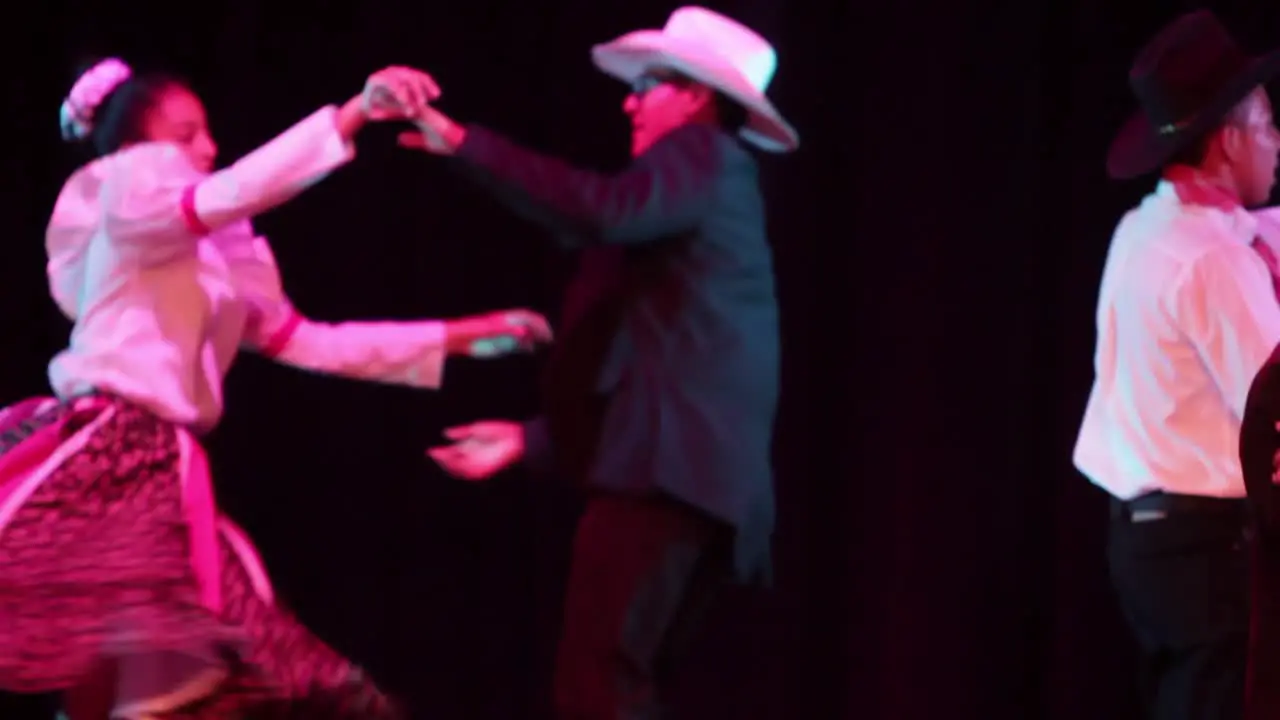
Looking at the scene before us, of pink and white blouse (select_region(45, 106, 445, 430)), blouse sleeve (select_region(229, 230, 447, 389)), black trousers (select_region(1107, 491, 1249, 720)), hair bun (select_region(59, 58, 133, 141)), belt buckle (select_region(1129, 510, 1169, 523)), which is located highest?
hair bun (select_region(59, 58, 133, 141))

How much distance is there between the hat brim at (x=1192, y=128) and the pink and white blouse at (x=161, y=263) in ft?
4.39

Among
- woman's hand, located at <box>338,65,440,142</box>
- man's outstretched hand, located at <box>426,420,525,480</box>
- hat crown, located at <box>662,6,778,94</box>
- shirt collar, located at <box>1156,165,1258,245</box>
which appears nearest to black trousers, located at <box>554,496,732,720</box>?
man's outstretched hand, located at <box>426,420,525,480</box>

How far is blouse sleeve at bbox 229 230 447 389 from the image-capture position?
10.3 ft

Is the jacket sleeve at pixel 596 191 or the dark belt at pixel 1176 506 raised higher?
the jacket sleeve at pixel 596 191

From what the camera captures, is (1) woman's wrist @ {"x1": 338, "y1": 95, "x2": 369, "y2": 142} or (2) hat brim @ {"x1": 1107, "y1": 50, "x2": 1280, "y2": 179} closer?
(1) woman's wrist @ {"x1": 338, "y1": 95, "x2": 369, "y2": 142}

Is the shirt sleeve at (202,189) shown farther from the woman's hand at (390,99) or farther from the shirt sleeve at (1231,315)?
the shirt sleeve at (1231,315)

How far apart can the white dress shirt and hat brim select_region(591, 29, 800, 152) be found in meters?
0.62

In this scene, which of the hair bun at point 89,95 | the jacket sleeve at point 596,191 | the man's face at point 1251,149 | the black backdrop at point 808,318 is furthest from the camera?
the black backdrop at point 808,318

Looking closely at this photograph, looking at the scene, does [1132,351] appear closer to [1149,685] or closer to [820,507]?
[1149,685]

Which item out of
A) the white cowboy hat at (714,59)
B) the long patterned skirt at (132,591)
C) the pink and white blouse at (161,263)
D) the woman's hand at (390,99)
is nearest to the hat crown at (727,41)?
the white cowboy hat at (714,59)

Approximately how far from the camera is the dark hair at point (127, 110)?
2.93 metres

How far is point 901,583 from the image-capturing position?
377 cm

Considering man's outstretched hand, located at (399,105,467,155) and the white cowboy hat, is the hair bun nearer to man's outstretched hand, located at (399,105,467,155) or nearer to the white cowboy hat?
man's outstretched hand, located at (399,105,467,155)

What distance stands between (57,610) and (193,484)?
274 mm
